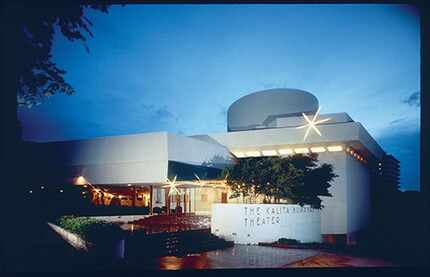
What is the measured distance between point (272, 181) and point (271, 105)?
16.7m

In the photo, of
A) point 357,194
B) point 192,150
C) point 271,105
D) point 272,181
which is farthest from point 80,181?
point 271,105

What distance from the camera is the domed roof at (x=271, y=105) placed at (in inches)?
1218

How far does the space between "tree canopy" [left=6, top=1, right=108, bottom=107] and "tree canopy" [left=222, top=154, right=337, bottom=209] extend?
842cm

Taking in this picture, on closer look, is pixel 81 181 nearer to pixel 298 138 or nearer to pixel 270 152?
pixel 270 152

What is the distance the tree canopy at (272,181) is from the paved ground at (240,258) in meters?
3.11

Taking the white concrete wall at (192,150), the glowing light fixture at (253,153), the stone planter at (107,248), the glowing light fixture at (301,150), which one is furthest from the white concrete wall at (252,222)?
the glowing light fixture at (253,153)

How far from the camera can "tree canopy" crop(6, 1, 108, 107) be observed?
30.0 ft

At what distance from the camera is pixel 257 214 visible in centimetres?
1390

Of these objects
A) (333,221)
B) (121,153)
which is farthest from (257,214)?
(121,153)

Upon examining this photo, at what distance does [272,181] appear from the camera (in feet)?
51.3

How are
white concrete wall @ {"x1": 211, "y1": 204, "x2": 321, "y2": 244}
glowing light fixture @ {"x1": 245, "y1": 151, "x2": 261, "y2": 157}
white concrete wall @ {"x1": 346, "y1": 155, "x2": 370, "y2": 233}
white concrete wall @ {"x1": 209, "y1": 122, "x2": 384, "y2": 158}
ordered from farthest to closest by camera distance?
1. glowing light fixture @ {"x1": 245, "y1": 151, "x2": 261, "y2": 157}
2. white concrete wall @ {"x1": 346, "y1": 155, "x2": 370, "y2": 233}
3. white concrete wall @ {"x1": 209, "y1": 122, "x2": 384, "y2": 158}
4. white concrete wall @ {"x1": 211, "y1": 204, "x2": 321, "y2": 244}

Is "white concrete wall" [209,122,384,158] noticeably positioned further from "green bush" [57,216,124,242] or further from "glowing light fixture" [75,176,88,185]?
"green bush" [57,216,124,242]

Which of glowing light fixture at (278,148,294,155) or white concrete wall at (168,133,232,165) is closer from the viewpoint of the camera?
white concrete wall at (168,133,232,165)

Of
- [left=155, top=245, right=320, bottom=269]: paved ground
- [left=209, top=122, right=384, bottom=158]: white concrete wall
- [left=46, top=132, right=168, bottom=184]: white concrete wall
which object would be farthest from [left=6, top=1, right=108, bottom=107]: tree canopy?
[left=209, top=122, right=384, bottom=158]: white concrete wall
